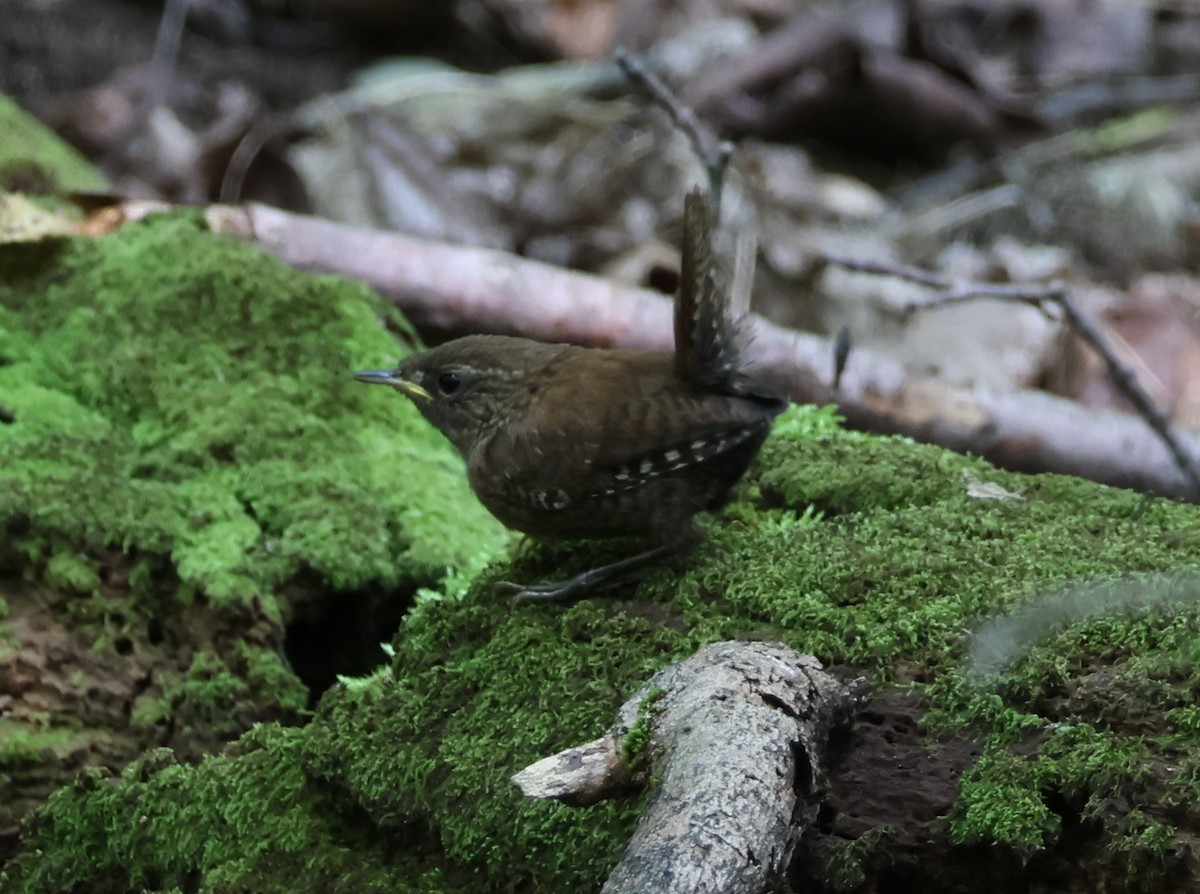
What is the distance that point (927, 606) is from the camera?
223 centimetres

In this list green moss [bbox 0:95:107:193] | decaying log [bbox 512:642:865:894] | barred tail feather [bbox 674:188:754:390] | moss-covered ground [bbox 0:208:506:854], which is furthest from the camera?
green moss [bbox 0:95:107:193]

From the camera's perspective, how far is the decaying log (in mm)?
1479

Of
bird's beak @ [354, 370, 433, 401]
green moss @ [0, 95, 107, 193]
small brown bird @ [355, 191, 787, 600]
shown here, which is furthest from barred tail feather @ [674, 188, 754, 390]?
green moss @ [0, 95, 107, 193]

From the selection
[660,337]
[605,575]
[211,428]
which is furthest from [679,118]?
[605,575]

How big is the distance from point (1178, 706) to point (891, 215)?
235 inches

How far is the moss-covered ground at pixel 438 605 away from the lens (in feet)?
6.29

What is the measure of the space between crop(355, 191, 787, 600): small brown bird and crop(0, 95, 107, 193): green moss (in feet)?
9.01

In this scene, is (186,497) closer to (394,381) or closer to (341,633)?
(341,633)

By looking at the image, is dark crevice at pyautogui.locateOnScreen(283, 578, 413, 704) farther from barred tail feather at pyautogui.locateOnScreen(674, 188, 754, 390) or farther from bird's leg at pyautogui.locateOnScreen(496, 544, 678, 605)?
barred tail feather at pyautogui.locateOnScreen(674, 188, 754, 390)

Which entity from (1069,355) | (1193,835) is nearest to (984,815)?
(1193,835)

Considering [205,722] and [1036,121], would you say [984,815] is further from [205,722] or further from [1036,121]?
[1036,121]

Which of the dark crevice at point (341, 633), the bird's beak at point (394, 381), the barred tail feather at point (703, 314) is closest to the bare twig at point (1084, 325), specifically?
the barred tail feather at point (703, 314)

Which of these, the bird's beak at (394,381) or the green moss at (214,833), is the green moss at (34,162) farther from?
the green moss at (214,833)

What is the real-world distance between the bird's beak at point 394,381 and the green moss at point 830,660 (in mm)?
497
